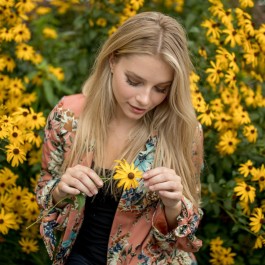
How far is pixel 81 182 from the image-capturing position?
149 centimetres

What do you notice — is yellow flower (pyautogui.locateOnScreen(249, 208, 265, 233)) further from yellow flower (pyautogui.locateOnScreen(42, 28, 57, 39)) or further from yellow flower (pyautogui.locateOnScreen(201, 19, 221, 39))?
yellow flower (pyautogui.locateOnScreen(42, 28, 57, 39))

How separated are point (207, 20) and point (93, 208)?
43.3 inches

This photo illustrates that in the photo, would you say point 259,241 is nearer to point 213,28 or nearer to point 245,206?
point 245,206

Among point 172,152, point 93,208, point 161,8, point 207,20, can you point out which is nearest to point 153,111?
point 172,152

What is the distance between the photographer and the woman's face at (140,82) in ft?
5.32

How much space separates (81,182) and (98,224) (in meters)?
0.37

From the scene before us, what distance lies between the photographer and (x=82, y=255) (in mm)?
1841

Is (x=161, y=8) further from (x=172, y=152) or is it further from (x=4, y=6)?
(x=172, y=152)

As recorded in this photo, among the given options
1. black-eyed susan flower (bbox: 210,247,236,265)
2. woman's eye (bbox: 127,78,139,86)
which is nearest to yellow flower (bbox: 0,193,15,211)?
woman's eye (bbox: 127,78,139,86)

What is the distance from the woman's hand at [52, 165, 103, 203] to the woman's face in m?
0.28

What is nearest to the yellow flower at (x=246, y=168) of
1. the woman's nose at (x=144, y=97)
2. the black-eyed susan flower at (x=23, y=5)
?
the woman's nose at (x=144, y=97)

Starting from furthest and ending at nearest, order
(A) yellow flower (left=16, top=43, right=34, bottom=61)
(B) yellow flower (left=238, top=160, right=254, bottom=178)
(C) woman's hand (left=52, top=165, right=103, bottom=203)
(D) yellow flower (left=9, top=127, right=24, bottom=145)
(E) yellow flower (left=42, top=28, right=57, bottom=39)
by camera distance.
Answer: (E) yellow flower (left=42, top=28, right=57, bottom=39)
(A) yellow flower (left=16, top=43, right=34, bottom=61)
(B) yellow flower (left=238, top=160, right=254, bottom=178)
(D) yellow flower (left=9, top=127, right=24, bottom=145)
(C) woman's hand (left=52, top=165, right=103, bottom=203)

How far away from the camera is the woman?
5.45 ft

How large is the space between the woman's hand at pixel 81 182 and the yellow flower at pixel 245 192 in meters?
0.77
